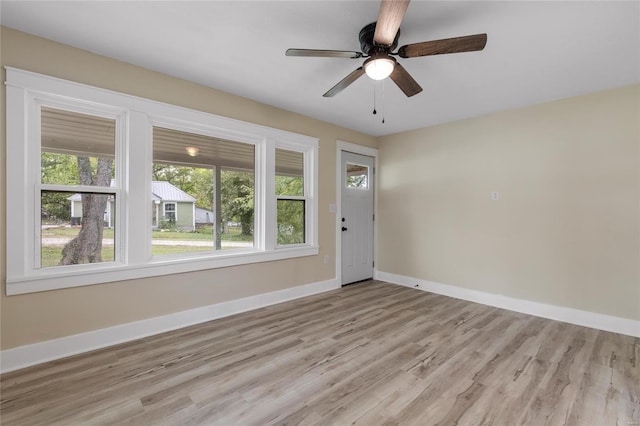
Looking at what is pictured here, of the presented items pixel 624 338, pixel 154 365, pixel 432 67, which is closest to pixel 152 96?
pixel 154 365

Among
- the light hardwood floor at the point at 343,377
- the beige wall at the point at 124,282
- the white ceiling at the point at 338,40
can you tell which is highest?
the white ceiling at the point at 338,40

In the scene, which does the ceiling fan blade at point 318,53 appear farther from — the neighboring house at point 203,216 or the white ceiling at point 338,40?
the neighboring house at point 203,216

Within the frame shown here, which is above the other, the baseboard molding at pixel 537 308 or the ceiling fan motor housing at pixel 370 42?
the ceiling fan motor housing at pixel 370 42

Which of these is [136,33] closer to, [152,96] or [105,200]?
[152,96]

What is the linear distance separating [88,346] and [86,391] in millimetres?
659

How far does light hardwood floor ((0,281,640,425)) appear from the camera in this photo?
5.75 ft

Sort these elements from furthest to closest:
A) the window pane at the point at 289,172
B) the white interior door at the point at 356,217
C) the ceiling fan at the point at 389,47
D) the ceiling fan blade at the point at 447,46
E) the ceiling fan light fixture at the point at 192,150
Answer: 1. the white interior door at the point at 356,217
2. the window pane at the point at 289,172
3. the ceiling fan light fixture at the point at 192,150
4. the ceiling fan blade at the point at 447,46
5. the ceiling fan at the point at 389,47

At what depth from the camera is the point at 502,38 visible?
2189 millimetres

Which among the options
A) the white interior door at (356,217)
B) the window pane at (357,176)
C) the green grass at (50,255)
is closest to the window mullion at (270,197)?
the white interior door at (356,217)

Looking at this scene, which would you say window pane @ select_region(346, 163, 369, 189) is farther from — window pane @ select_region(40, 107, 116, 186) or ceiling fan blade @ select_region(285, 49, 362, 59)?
window pane @ select_region(40, 107, 116, 186)

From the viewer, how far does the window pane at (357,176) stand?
487cm

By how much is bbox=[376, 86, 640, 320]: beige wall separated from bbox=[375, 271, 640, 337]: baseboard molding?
0.07 meters

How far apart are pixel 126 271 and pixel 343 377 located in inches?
84.4

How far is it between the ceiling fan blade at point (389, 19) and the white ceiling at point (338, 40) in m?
0.24
